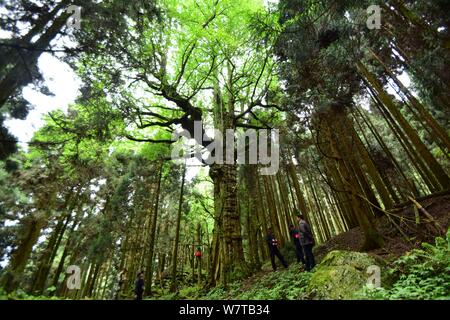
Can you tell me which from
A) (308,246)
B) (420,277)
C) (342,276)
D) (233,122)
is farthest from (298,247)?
(233,122)

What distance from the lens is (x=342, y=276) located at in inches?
146

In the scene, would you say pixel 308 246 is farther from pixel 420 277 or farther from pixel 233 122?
pixel 233 122

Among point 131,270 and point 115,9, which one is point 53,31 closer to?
point 115,9

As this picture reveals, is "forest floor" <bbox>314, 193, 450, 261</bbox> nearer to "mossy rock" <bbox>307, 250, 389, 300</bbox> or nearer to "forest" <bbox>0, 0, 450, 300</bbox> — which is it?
"forest" <bbox>0, 0, 450, 300</bbox>

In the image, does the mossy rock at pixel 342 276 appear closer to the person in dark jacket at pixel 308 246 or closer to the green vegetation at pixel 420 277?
the green vegetation at pixel 420 277

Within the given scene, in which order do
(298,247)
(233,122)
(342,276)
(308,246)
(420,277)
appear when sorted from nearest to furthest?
→ (420,277)
(342,276)
(308,246)
(298,247)
(233,122)

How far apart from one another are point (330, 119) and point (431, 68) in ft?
14.5

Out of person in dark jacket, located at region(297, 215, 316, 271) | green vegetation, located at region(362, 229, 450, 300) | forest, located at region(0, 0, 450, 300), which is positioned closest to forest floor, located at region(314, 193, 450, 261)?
forest, located at region(0, 0, 450, 300)

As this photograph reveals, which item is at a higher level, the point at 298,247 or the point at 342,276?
the point at 298,247

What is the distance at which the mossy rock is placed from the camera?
11.4 feet

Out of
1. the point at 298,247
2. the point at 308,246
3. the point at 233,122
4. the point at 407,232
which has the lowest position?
the point at 308,246

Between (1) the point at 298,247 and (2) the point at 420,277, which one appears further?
(1) the point at 298,247

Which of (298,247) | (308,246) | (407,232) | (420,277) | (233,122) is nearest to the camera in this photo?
(420,277)

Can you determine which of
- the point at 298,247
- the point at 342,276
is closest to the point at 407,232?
the point at 298,247
